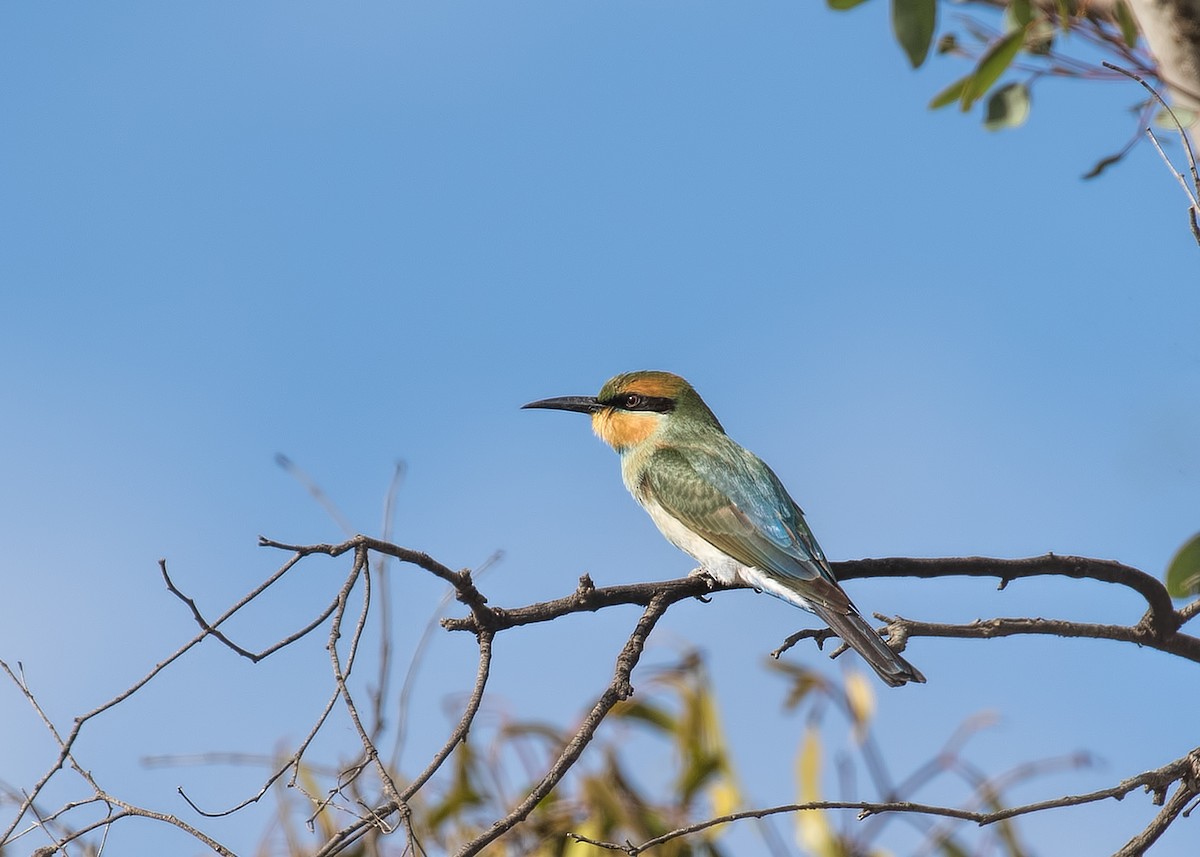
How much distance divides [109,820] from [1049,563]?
78.6 inches

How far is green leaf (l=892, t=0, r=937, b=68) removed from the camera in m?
2.21

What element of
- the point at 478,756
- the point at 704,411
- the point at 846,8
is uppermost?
the point at 704,411

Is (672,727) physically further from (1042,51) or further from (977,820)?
(1042,51)

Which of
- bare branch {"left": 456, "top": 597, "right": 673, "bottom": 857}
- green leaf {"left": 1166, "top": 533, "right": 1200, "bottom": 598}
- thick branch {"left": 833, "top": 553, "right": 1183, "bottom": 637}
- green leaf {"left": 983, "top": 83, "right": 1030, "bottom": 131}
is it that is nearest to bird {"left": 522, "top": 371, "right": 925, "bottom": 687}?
thick branch {"left": 833, "top": 553, "right": 1183, "bottom": 637}

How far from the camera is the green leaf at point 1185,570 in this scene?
96.3 inches

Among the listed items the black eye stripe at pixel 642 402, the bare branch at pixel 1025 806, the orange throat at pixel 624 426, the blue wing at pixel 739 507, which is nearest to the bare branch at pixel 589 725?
the bare branch at pixel 1025 806

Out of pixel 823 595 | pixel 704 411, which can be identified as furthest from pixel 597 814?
pixel 704 411

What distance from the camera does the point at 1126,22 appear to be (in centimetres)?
222

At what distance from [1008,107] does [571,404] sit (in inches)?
102

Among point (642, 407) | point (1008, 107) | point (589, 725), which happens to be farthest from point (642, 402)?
point (589, 725)

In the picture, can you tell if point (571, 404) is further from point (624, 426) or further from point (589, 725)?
point (589, 725)

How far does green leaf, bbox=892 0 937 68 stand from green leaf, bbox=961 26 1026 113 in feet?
0.43

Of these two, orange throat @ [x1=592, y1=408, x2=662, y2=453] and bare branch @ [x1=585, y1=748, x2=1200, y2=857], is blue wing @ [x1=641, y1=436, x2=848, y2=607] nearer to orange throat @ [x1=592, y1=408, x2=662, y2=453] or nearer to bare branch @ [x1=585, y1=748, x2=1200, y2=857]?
orange throat @ [x1=592, y1=408, x2=662, y2=453]

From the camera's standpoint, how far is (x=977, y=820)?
237cm
